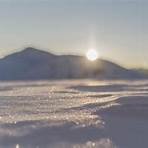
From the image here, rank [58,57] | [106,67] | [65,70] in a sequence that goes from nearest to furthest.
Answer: [106,67] → [65,70] → [58,57]

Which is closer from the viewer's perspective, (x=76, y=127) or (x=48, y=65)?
(x=76, y=127)

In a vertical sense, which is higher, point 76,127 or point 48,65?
point 48,65

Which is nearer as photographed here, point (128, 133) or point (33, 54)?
point (128, 133)

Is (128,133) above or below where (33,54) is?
below

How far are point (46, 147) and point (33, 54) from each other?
141m

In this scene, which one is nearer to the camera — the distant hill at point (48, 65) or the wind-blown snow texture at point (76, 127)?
the wind-blown snow texture at point (76, 127)

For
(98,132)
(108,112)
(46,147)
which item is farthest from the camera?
(108,112)

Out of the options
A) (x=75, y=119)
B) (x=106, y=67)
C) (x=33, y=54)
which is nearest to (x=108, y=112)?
(x=75, y=119)

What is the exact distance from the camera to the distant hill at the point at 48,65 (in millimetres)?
114312

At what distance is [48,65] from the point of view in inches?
5325

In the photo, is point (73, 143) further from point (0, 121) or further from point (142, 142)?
point (0, 121)

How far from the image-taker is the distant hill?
11431 cm

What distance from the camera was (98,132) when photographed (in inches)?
581

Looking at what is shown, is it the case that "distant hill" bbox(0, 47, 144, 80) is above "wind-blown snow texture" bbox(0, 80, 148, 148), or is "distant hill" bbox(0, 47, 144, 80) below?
above
